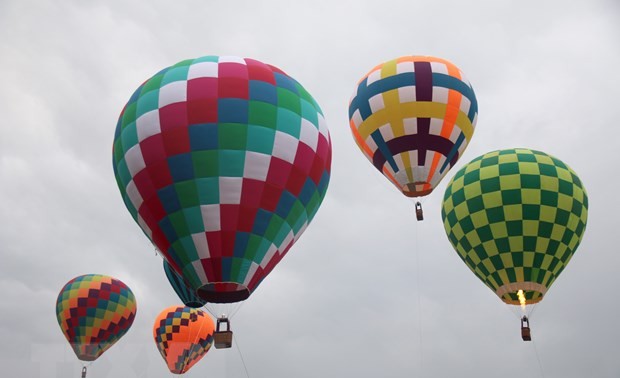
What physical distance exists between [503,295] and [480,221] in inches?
67.6

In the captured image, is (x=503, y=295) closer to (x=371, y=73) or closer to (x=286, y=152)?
(x=371, y=73)

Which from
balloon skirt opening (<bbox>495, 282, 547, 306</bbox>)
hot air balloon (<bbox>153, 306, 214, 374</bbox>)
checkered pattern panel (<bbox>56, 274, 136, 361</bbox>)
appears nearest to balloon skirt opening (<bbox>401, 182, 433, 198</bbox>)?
balloon skirt opening (<bbox>495, 282, 547, 306</bbox>)

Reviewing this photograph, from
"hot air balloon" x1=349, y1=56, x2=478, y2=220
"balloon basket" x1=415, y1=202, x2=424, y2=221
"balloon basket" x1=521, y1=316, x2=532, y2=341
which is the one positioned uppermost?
"hot air balloon" x1=349, y1=56, x2=478, y2=220

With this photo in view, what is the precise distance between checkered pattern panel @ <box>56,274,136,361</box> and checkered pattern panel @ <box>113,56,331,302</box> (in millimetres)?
10052

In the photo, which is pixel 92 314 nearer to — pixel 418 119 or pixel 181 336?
pixel 181 336

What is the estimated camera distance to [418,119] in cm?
1396

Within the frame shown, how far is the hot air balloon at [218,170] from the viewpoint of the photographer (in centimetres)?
891

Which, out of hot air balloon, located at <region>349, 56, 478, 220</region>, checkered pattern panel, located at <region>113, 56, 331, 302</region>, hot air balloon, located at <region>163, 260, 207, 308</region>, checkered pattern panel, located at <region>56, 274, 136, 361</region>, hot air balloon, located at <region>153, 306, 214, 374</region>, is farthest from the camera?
hot air balloon, located at <region>153, 306, 214, 374</region>

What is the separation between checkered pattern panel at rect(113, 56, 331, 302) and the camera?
351 inches

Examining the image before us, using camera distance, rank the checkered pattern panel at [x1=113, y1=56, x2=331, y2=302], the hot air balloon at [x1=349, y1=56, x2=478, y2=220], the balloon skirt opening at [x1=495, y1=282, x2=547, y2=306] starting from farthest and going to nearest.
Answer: the hot air balloon at [x1=349, y1=56, x2=478, y2=220] → the balloon skirt opening at [x1=495, y1=282, x2=547, y2=306] → the checkered pattern panel at [x1=113, y1=56, x2=331, y2=302]

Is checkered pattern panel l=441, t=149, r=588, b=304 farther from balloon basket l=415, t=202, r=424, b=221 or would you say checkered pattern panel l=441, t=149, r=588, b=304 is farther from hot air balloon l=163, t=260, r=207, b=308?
hot air balloon l=163, t=260, r=207, b=308

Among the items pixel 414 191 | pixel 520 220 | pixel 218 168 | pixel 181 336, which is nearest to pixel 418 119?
pixel 414 191

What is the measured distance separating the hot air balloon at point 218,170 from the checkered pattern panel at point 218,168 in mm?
15

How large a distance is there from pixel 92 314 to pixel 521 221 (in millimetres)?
12633
